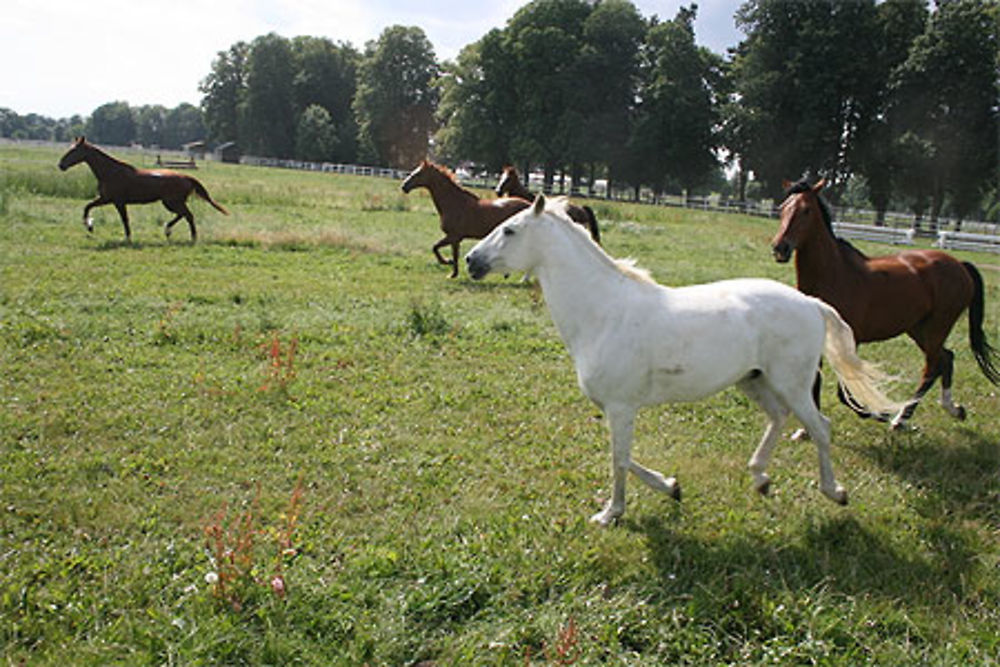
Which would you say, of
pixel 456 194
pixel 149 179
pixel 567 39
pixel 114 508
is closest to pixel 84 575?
pixel 114 508

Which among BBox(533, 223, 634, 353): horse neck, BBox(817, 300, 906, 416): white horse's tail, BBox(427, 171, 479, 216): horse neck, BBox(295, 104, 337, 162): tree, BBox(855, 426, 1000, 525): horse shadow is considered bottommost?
BBox(855, 426, 1000, 525): horse shadow

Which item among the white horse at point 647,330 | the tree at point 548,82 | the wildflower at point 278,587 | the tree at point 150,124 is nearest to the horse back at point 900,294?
the white horse at point 647,330

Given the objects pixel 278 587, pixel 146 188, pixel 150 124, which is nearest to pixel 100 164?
pixel 146 188

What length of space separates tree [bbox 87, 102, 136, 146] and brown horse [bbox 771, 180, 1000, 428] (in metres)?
167

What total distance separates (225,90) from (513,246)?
98093 mm

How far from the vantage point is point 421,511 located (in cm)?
438

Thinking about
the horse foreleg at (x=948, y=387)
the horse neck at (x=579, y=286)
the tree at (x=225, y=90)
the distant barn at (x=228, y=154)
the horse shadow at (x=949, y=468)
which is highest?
the tree at (x=225, y=90)

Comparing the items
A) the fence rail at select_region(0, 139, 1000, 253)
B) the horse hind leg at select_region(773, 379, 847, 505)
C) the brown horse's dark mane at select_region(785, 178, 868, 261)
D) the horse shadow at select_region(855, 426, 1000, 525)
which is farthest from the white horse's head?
the fence rail at select_region(0, 139, 1000, 253)

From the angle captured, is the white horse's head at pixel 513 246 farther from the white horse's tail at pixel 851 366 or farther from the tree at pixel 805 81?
the tree at pixel 805 81

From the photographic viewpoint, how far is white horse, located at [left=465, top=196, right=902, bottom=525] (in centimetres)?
409

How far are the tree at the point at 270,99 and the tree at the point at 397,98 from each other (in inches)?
559

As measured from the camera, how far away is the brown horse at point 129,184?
14188 mm

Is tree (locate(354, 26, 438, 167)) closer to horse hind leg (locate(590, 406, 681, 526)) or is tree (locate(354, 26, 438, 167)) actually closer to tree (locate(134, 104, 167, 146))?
horse hind leg (locate(590, 406, 681, 526))

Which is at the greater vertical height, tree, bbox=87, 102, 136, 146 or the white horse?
tree, bbox=87, 102, 136, 146
